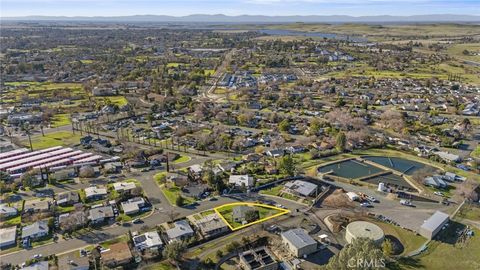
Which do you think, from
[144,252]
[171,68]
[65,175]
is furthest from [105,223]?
[171,68]

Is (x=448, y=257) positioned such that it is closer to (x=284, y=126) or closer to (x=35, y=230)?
(x=284, y=126)

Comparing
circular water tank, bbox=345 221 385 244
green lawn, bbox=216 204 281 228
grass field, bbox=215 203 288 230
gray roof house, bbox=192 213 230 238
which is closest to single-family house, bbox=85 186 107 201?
gray roof house, bbox=192 213 230 238

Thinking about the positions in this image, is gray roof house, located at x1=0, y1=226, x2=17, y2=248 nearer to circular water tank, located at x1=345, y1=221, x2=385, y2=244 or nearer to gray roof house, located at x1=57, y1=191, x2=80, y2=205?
gray roof house, located at x1=57, y1=191, x2=80, y2=205

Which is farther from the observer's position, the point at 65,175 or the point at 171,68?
the point at 171,68

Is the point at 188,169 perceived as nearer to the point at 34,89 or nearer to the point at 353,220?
the point at 353,220

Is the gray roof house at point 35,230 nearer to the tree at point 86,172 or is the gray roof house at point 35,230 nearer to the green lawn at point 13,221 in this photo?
the green lawn at point 13,221

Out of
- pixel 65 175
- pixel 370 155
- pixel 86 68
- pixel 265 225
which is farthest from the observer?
pixel 86 68

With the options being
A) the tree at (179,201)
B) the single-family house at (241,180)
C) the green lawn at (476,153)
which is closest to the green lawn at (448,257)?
the single-family house at (241,180)
